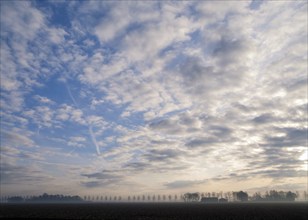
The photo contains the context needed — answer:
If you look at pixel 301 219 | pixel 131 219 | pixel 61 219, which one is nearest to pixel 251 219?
pixel 301 219

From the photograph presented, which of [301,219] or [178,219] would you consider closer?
[301,219]

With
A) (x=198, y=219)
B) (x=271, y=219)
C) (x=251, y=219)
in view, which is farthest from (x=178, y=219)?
(x=271, y=219)

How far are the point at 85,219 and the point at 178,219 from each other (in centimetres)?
1918

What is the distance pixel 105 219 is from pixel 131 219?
5272 millimetres

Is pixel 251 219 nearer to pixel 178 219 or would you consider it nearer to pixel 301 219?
pixel 301 219

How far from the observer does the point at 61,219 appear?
2192 inches

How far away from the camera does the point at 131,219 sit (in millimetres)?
56031

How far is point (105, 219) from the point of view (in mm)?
55125

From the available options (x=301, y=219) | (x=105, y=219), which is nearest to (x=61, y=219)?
(x=105, y=219)

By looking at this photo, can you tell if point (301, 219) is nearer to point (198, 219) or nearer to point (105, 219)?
point (198, 219)

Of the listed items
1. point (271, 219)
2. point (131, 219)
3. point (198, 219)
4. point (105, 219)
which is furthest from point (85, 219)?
point (271, 219)

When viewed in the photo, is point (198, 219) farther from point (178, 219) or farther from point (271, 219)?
point (271, 219)

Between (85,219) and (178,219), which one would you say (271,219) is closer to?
(178,219)

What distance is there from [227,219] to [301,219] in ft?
46.6
